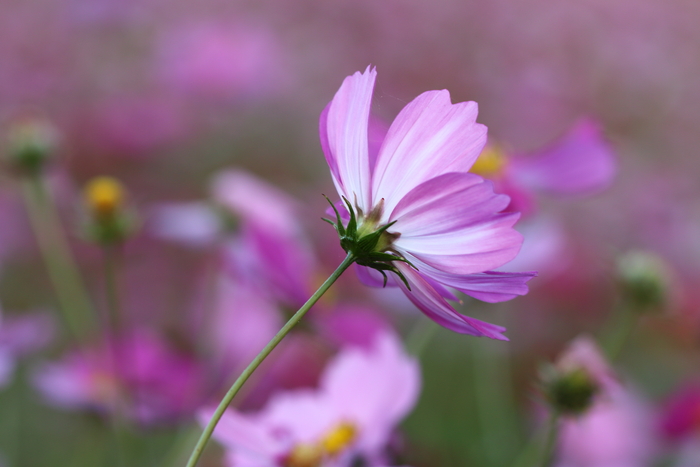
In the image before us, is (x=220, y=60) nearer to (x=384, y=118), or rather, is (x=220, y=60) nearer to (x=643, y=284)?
(x=384, y=118)

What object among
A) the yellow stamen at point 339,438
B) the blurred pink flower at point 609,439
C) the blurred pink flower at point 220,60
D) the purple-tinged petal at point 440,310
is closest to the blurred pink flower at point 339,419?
the yellow stamen at point 339,438

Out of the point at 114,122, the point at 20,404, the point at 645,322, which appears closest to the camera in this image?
the point at 20,404

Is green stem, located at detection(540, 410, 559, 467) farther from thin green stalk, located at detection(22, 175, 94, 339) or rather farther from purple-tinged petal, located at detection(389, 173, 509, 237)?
thin green stalk, located at detection(22, 175, 94, 339)

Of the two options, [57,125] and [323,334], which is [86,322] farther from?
[57,125]

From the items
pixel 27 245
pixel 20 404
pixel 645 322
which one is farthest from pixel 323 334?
pixel 645 322

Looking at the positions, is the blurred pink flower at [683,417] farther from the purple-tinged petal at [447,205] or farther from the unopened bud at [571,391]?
the purple-tinged petal at [447,205]

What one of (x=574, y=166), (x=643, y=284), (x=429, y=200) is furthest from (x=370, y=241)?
(x=643, y=284)
